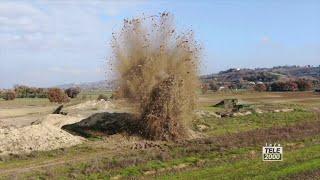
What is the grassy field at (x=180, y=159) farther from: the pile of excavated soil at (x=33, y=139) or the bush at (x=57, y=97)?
the bush at (x=57, y=97)

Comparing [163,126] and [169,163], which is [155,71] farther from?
[169,163]

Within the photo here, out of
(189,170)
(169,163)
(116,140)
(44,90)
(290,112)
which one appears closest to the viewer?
(189,170)

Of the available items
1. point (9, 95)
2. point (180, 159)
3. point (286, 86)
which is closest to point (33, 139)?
point (180, 159)

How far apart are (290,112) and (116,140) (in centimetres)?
2299

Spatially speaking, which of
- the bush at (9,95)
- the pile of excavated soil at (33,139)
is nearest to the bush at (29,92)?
the bush at (9,95)

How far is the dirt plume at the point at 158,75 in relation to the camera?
104 feet

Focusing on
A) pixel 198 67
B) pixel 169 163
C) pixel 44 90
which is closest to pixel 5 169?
pixel 169 163

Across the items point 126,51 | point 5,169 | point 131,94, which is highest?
point 126,51

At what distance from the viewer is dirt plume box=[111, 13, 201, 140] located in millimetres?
31641

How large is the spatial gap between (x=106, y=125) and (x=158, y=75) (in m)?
5.05

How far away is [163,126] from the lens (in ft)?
104

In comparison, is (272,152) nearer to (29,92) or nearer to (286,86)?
(29,92)

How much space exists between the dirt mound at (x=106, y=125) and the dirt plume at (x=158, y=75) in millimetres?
1023

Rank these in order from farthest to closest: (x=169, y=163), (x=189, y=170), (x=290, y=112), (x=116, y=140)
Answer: (x=290, y=112)
(x=116, y=140)
(x=169, y=163)
(x=189, y=170)
